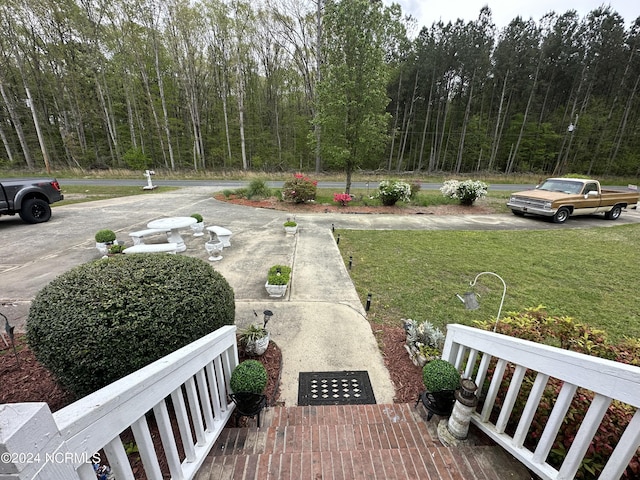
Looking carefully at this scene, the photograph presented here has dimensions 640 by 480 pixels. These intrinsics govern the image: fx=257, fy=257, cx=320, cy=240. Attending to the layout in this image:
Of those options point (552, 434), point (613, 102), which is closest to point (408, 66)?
point (613, 102)

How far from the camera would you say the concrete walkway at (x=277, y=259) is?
9.99ft

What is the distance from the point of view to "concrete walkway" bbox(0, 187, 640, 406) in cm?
304

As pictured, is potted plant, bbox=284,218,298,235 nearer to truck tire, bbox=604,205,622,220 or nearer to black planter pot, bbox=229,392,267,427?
black planter pot, bbox=229,392,267,427

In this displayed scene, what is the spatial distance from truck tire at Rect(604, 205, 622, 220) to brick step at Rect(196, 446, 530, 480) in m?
13.2

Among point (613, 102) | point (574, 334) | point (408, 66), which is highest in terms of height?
point (408, 66)

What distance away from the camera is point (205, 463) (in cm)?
165

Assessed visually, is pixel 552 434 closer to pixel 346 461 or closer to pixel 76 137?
pixel 346 461

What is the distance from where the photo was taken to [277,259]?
5.65m

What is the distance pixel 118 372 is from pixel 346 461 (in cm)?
160

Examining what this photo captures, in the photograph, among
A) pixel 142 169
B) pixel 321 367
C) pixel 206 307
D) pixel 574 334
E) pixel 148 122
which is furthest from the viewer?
pixel 148 122

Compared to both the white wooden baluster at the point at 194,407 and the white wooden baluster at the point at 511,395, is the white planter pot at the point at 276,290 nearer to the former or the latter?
the white wooden baluster at the point at 194,407

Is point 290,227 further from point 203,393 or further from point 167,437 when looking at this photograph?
point 167,437

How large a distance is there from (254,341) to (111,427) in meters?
1.88

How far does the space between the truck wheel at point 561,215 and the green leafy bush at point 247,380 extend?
11487 millimetres
